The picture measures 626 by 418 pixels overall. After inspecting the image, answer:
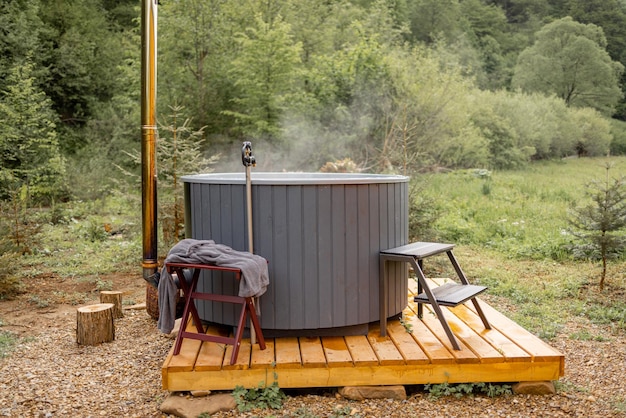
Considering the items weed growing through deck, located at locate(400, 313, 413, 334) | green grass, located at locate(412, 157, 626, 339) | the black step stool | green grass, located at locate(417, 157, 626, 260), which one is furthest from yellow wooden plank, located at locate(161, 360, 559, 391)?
green grass, located at locate(417, 157, 626, 260)

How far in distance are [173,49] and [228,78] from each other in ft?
5.38

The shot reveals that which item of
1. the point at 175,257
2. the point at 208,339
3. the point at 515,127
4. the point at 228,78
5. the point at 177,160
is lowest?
the point at 208,339

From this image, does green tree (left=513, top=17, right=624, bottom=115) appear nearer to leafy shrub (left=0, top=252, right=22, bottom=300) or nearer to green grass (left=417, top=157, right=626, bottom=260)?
green grass (left=417, top=157, right=626, bottom=260)

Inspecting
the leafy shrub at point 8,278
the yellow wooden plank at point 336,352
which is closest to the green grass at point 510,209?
the yellow wooden plank at point 336,352

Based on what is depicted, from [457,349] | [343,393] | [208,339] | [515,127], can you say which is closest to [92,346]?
[208,339]

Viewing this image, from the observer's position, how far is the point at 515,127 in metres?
16.8

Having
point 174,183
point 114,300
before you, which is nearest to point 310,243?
point 114,300

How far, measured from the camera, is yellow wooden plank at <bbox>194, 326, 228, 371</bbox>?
292 cm

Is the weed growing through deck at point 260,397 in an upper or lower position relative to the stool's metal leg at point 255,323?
lower

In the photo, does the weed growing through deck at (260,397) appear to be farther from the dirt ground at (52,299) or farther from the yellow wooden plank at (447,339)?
the dirt ground at (52,299)

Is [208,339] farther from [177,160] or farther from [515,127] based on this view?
Result: [515,127]

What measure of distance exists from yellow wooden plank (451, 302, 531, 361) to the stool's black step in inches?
10.6

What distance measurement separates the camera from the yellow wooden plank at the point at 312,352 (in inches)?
116

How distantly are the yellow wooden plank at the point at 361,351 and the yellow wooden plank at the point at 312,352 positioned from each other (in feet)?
0.56
